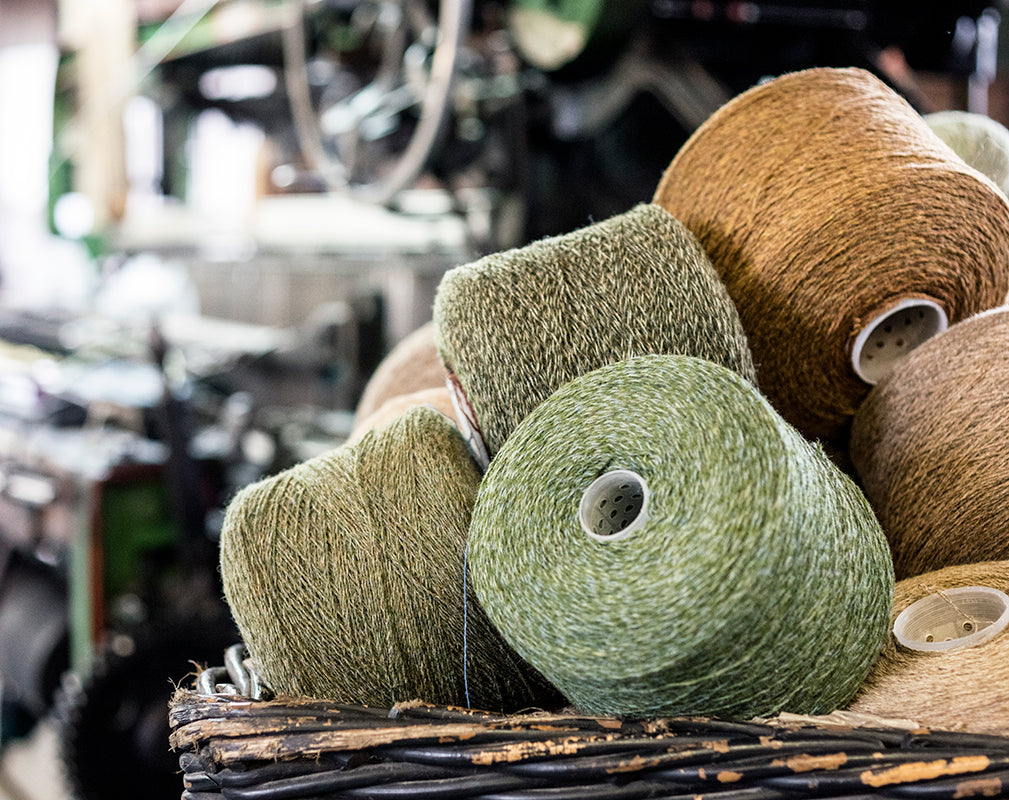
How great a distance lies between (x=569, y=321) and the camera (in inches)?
18.5

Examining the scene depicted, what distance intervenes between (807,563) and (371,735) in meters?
0.17

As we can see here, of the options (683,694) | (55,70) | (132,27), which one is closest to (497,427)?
(683,694)

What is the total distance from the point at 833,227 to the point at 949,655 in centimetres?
23

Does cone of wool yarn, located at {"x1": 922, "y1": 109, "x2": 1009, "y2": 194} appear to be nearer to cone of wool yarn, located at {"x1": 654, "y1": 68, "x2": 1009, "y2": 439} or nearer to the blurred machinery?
cone of wool yarn, located at {"x1": 654, "y1": 68, "x2": 1009, "y2": 439}

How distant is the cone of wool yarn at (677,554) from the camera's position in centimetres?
34

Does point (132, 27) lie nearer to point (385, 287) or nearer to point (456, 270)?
point (385, 287)

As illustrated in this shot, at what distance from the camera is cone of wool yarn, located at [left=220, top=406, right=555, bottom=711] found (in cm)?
44

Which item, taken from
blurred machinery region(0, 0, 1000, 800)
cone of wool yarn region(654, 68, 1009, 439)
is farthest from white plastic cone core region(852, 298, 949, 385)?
blurred machinery region(0, 0, 1000, 800)

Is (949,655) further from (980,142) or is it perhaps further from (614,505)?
(980,142)

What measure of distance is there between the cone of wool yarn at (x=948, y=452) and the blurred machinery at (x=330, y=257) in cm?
51

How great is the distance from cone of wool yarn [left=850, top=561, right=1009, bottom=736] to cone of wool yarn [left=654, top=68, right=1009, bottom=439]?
0.14m

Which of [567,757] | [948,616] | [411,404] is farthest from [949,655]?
[411,404]

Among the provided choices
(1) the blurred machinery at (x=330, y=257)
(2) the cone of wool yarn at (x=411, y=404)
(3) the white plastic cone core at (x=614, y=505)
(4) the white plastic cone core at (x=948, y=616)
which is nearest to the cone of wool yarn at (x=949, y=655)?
(4) the white plastic cone core at (x=948, y=616)

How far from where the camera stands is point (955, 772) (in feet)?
0.97
